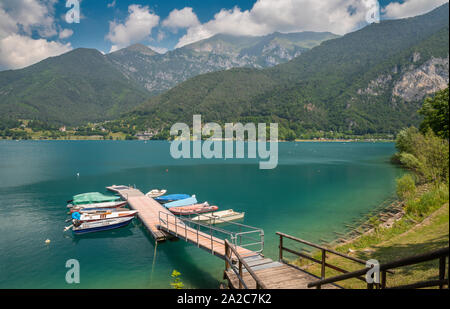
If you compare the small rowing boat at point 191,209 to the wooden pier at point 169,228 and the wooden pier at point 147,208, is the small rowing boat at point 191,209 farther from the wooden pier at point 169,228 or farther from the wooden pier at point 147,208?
the wooden pier at point 169,228

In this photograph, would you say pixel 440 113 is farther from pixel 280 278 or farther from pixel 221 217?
pixel 280 278

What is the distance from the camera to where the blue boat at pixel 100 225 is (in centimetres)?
3089

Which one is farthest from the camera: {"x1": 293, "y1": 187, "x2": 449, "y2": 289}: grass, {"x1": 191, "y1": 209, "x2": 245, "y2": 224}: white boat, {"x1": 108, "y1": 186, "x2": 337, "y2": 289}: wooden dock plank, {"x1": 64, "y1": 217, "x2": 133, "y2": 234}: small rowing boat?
{"x1": 191, "y1": 209, "x2": 245, "y2": 224}: white boat

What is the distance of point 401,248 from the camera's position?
60.0 ft

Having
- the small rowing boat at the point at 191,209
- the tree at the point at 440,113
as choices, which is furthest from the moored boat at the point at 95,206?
the tree at the point at 440,113

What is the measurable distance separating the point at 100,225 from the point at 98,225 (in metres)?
0.21

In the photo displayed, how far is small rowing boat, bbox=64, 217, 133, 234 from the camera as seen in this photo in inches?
1218

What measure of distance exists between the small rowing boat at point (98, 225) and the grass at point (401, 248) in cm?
2088

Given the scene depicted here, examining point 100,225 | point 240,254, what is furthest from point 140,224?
point 240,254

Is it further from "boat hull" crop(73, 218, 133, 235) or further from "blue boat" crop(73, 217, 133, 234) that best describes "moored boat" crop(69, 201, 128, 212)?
"boat hull" crop(73, 218, 133, 235)

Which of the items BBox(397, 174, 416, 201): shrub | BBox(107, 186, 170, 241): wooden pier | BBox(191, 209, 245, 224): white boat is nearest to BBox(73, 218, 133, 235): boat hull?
BBox(107, 186, 170, 241): wooden pier

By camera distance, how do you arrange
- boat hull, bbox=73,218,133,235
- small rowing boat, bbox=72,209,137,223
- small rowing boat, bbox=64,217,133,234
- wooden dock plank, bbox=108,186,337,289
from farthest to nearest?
small rowing boat, bbox=72,209,137,223, small rowing boat, bbox=64,217,133,234, boat hull, bbox=73,218,133,235, wooden dock plank, bbox=108,186,337,289

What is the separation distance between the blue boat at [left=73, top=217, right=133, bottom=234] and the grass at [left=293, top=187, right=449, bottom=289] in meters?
20.9
